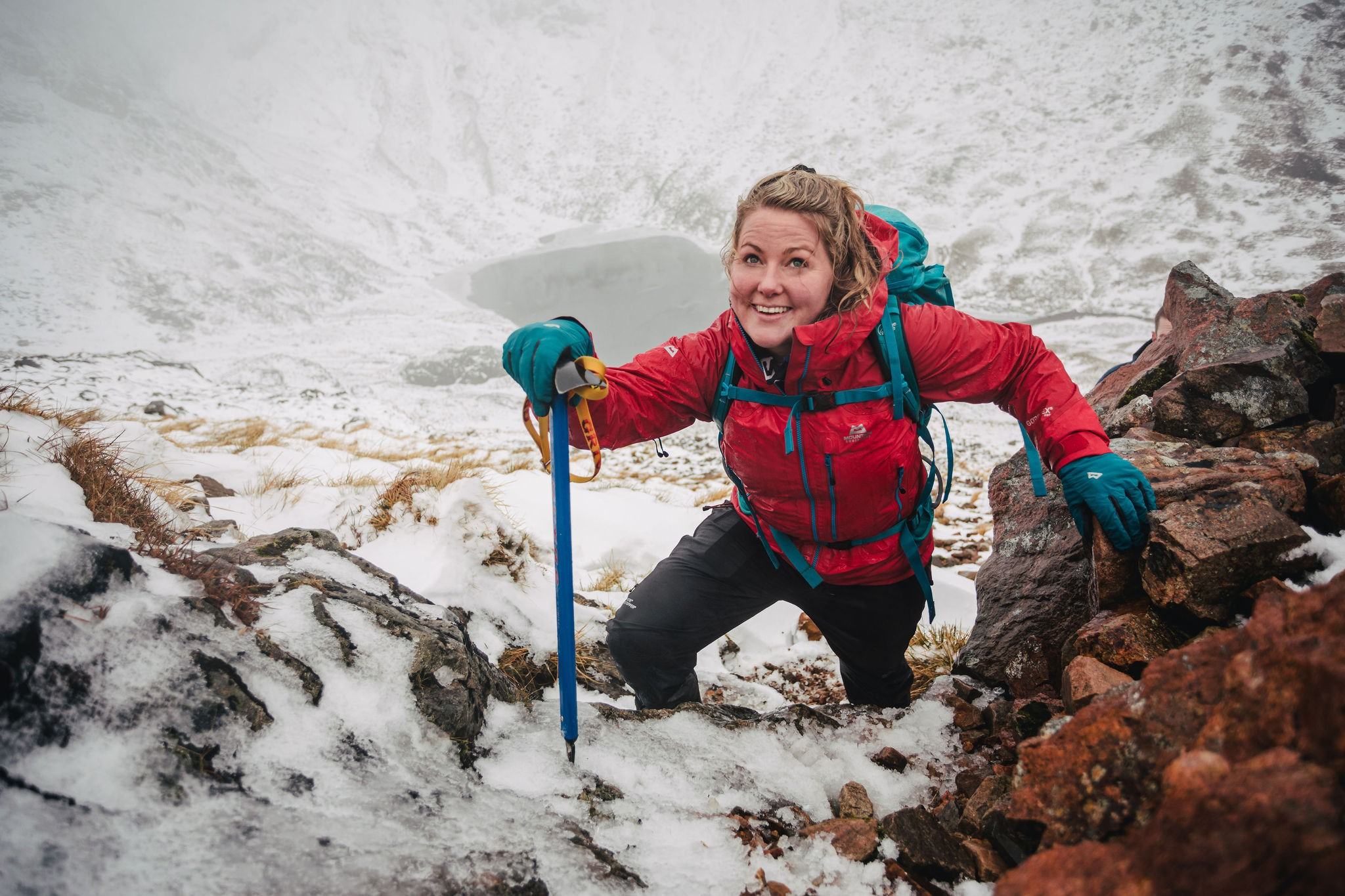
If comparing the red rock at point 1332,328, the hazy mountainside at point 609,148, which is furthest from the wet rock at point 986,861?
the hazy mountainside at point 609,148

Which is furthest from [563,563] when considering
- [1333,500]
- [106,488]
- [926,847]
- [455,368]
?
[455,368]

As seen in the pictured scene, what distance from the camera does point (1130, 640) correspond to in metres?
1.65

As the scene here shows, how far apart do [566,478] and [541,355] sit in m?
0.42

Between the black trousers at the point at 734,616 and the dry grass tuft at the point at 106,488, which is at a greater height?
the dry grass tuft at the point at 106,488

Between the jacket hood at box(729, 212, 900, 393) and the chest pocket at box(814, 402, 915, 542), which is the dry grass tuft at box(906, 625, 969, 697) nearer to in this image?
the chest pocket at box(814, 402, 915, 542)

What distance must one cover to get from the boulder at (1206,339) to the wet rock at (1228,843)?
2727 millimetres

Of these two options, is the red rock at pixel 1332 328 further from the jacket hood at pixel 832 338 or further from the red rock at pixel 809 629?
the red rock at pixel 809 629

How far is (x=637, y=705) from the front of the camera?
2.37 meters

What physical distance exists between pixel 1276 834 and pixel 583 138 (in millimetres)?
46552

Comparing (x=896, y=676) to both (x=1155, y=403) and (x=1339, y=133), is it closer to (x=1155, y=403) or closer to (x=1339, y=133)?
(x=1155, y=403)

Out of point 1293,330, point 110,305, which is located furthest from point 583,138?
point 1293,330

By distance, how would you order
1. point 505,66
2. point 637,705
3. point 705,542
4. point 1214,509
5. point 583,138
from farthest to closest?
point 505,66 → point 583,138 → point 705,542 → point 637,705 → point 1214,509

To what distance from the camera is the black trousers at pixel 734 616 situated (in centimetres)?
236

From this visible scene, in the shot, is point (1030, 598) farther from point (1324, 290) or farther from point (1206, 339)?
point (1324, 290)
